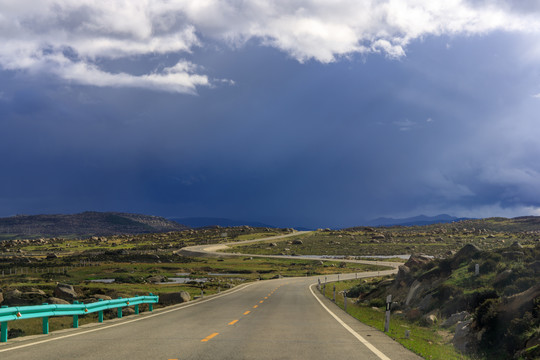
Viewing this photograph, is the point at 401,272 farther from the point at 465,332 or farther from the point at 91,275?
the point at 91,275

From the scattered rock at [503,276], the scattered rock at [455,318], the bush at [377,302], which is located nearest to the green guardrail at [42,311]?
the scattered rock at [455,318]

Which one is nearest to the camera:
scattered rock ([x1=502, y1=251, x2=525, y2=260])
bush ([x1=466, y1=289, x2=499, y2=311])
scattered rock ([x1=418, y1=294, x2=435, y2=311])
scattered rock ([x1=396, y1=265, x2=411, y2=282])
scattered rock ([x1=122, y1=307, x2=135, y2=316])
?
bush ([x1=466, y1=289, x2=499, y2=311])

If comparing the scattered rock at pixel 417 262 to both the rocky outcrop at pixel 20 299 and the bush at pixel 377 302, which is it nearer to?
the bush at pixel 377 302

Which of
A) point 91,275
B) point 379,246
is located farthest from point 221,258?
point 379,246

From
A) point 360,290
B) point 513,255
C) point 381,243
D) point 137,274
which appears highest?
point 513,255

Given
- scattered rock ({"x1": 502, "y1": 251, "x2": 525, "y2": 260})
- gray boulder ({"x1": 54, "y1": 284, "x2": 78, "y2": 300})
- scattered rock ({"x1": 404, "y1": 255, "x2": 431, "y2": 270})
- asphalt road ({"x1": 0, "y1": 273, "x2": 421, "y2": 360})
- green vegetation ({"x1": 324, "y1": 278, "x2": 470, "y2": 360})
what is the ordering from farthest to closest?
gray boulder ({"x1": 54, "y1": 284, "x2": 78, "y2": 300}) < scattered rock ({"x1": 404, "y1": 255, "x2": 431, "y2": 270}) < scattered rock ({"x1": 502, "y1": 251, "x2": 525, "y2": 260}) < green vegetation ({"x1": 324, "y1": 278, "x2": 470, "y2": 360}) < asphalt road ({"x1": 0, "y1": 273, "x2": 421, "y2": 360})

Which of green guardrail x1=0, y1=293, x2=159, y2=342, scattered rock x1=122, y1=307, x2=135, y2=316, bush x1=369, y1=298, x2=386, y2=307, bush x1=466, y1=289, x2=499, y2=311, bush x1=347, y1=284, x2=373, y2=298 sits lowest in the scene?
bush x1=347, y1=284, x2=373, y2=298

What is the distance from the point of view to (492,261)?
23.4 meters

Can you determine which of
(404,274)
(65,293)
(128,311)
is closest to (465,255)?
(404,274)

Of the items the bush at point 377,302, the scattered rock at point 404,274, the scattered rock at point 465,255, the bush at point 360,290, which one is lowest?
the bush at point 360,290

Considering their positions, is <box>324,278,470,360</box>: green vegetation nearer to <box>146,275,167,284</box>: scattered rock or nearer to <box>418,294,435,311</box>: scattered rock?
<box>418,294,435,311</box>: scattered rock

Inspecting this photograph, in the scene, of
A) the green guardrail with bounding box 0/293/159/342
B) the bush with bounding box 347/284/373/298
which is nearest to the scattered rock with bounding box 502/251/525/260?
the bush with bounding box 347/284/373/298

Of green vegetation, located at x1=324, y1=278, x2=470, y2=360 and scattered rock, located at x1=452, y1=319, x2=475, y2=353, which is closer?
green vegetation, located at x1=324, y1=278, x2=470, y2=360

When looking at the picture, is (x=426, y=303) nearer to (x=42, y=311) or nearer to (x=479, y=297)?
(x=479, y=297)
